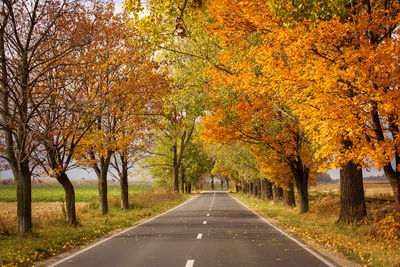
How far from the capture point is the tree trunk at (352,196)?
1448cm

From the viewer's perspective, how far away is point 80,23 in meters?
14.5

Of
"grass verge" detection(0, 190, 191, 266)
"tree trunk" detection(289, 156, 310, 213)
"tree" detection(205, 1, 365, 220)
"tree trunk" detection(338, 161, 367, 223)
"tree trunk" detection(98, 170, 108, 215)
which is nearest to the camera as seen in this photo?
"tree" detection(205, 1, 365, 220)

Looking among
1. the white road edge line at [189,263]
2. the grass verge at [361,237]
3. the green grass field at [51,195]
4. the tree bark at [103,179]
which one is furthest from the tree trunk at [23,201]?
the grass verge at [361,237]

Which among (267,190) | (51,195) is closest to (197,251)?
Answer: (267,190)

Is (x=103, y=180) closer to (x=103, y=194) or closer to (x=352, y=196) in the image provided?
(x=103, y=194)

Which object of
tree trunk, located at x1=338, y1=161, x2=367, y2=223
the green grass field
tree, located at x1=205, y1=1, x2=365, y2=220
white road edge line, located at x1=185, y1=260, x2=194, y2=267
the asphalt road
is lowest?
the green grass field

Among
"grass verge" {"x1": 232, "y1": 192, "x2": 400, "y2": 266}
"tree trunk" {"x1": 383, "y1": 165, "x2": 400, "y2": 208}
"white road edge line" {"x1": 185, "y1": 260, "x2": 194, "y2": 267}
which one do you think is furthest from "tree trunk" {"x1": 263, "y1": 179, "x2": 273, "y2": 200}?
"white road edge line" {"x1": 185, "y1": 260, "x2": 194, "y2": 267}

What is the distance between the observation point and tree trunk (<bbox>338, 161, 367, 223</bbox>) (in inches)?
570

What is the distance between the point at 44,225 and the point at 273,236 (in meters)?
9.79

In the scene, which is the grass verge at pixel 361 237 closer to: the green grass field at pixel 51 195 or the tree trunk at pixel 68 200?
the tree trunk at pixel 68 200

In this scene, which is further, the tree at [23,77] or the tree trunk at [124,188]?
the tree trunk at [124,188]

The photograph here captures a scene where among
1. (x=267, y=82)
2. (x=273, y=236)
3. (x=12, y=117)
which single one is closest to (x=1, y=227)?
(x=12, y=117)

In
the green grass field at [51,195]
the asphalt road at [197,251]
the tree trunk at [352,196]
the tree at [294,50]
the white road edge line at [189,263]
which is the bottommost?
the green grass field at [51,195]

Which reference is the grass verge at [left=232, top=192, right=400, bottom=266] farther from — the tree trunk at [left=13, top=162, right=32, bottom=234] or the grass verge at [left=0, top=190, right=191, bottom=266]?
the tree trunk at [left=13, top=162, right=32, bottom=234]
